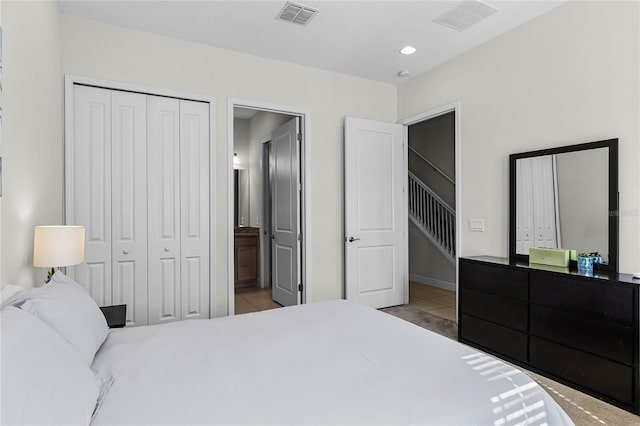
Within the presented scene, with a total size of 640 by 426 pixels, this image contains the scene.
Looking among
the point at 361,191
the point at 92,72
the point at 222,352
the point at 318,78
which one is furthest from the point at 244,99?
the point at 222,352

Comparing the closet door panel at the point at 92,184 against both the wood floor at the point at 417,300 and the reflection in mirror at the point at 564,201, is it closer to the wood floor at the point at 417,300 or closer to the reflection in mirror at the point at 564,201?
the wood floor at the point at 417,300

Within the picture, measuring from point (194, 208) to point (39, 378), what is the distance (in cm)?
268

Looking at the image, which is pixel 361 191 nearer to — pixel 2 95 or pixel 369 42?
pixel 369 42

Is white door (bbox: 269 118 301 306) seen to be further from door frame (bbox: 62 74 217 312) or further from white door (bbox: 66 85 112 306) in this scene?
white door (bbox: 66 85 112 306)

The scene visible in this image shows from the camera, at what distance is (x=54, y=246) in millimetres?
1994

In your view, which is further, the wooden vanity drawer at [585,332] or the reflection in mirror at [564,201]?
the reflection in mirror at [564,201]

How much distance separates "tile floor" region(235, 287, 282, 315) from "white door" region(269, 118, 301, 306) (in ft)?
0.53

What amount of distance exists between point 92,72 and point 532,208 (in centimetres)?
406

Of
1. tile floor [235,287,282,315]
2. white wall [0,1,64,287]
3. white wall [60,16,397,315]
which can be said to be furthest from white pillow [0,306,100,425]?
tile floor [235,287,282,315]

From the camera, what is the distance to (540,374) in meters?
2.65

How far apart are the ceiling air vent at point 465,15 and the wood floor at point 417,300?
3.05 meters

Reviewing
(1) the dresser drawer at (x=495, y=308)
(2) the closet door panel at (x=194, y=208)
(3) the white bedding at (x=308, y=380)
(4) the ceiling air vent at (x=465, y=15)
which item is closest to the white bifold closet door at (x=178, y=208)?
(2) the closet door panel at (x=194, y=208)

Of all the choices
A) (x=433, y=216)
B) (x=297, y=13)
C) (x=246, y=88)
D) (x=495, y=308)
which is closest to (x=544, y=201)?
(x=495, y=308)

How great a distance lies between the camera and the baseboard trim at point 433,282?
220 inches
